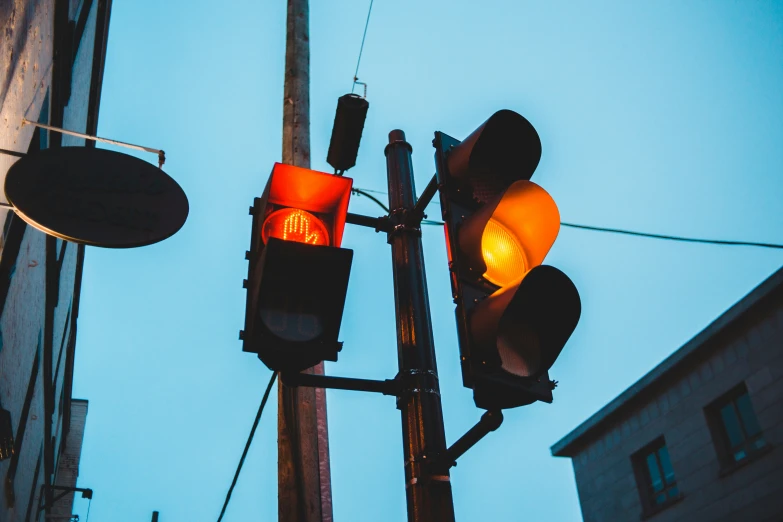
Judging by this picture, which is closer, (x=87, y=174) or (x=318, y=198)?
(x=318, y=198)

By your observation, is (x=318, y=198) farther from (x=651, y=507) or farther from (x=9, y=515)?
(x=651, y=507)

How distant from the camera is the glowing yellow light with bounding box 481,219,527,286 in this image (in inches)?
109

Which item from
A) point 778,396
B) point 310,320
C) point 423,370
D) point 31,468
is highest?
point 778,396

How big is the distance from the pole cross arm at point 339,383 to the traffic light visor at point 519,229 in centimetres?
68

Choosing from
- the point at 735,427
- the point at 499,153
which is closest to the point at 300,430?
the point at 499,153

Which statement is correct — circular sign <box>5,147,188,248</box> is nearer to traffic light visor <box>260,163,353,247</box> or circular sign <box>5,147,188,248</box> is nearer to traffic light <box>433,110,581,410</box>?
traffic light visor <box>260,163,353,247</box>

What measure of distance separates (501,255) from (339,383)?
92cm

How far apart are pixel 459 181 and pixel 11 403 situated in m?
4.41

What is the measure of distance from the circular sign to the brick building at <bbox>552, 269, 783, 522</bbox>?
48.3ft

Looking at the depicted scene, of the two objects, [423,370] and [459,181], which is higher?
[459,181]

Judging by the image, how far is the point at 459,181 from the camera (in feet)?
9.77

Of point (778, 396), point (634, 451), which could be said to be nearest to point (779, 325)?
point (778, 396)

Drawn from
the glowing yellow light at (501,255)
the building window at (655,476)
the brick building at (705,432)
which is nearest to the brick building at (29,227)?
the glowing yellow light at (501,255)

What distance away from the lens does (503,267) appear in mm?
2842
